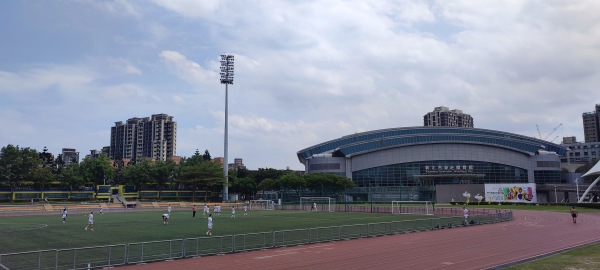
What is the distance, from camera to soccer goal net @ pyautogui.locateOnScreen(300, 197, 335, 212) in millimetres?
82125

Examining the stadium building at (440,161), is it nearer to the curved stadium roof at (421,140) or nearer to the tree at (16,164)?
the curved stadium roof at (421,140)

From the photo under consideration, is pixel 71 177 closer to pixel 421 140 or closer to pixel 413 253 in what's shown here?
pixel 421 140

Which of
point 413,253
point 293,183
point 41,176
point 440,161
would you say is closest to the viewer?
point 413,253

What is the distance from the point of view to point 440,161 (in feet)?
425

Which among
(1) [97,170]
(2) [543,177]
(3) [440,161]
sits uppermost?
(3) [440,161]

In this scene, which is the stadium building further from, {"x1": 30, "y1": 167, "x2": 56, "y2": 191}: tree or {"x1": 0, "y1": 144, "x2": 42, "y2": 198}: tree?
{"x1": 0, "y1": 144, "x2": 42, "y2": 198}: tree

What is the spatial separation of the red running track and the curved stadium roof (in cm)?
9398

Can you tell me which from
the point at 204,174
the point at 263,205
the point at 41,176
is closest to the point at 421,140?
the point at 263,205

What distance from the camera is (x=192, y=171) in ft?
390

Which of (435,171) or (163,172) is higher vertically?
(163,172)

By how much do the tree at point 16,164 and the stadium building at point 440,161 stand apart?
74.5 meters

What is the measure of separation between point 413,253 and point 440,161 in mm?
108006

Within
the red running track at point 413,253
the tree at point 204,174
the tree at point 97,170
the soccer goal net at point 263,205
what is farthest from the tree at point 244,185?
the red running track at point 413,253

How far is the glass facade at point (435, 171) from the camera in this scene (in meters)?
127
